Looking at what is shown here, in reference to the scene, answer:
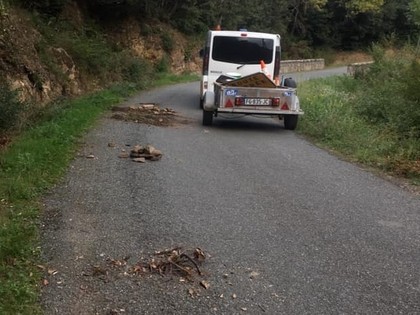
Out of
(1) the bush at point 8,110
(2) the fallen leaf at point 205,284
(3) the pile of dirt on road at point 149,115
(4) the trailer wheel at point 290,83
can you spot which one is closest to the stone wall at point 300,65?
(4) the trailer wheel at point 290,83

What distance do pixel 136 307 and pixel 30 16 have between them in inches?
587

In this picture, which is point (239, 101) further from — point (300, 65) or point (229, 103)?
point (300, 65)

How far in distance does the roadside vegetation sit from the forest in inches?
662

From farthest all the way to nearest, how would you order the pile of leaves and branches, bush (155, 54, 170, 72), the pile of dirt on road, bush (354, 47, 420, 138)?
bush (155, 54, 170, 72) < the pile of dirt on road < bush (354, 47, 420, 138) < the pile of leaves and branches

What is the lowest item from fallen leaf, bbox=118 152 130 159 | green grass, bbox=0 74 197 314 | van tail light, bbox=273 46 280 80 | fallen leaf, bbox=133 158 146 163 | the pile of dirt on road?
the pile of dirt on road

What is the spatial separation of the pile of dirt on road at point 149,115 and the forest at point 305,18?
15.4 m

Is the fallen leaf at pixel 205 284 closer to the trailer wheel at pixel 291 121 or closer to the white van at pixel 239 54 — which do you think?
the trailer wheel at pixel 291 121

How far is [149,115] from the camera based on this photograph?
45.3ft

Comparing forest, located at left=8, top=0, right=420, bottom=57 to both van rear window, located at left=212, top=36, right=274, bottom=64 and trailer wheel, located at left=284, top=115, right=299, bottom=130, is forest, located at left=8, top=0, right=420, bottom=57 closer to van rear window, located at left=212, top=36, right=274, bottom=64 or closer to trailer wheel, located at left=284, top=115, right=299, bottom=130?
van rear window, located at left=212, top=36, right=274, bottom=64

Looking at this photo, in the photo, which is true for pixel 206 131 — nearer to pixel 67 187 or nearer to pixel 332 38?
pixel 67 187

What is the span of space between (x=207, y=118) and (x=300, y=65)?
3133 cm

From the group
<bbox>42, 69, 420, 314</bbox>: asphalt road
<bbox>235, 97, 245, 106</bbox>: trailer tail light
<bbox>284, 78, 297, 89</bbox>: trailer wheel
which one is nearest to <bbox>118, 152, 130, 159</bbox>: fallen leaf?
<bbox>42, 69, 420, 314</bbox>: asphalt road

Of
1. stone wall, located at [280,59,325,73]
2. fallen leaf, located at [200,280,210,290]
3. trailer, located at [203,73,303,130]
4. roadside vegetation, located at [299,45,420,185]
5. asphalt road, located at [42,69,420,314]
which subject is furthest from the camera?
stone wall, located at [280,59,325,73]

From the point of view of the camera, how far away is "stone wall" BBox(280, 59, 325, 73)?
38859mm
